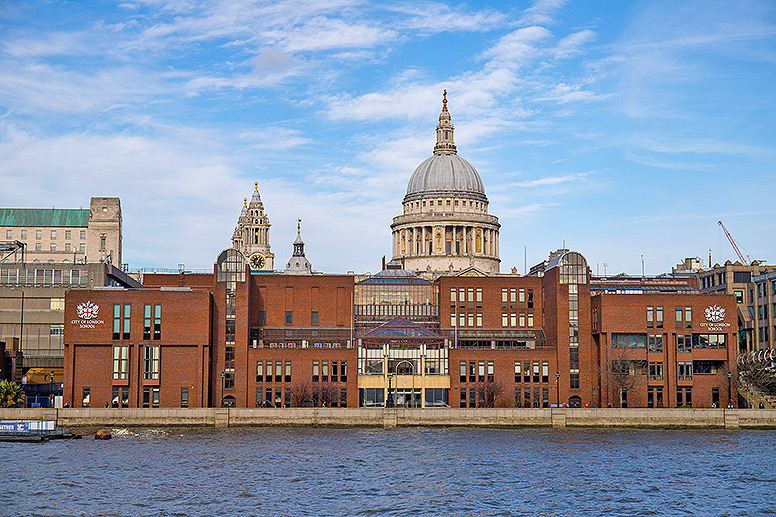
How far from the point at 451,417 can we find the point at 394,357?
2178 cm

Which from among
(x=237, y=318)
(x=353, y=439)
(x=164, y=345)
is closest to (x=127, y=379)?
(x=164, y=345)

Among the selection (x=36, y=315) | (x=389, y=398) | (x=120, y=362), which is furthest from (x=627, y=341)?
(x=36, y=315)

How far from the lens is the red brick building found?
436 ft

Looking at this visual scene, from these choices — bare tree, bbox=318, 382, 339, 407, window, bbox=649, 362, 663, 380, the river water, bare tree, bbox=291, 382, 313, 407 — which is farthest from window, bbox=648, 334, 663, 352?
bare tree, bbox=291, 382, 313, 407

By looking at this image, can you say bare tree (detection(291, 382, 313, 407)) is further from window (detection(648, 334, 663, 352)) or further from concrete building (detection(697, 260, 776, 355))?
concrete building (detection(697, 260, 776, 355))

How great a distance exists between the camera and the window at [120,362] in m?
133

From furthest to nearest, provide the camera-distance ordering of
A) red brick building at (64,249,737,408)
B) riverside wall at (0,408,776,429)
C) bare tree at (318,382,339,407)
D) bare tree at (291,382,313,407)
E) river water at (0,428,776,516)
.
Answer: bare tree at (318,382,339,407) → bare tree at (291,382,313,407) → red brick building at (64,249,737,408) → riverside wall at (0,408,776,429) → river water at (0,428,776,516)

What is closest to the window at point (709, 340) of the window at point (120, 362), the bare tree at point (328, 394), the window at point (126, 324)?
the bare tree at point (328, 394)

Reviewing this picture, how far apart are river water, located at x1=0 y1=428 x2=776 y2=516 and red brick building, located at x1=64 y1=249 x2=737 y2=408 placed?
2146 cm

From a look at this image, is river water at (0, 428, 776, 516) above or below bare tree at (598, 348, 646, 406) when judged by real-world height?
below

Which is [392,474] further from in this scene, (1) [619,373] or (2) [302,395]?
(1) [619,373]

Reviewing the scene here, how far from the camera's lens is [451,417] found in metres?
121

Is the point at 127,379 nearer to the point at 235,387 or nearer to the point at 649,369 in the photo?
the point at 235,387

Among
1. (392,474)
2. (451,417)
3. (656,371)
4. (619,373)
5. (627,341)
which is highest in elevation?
(627,341)
